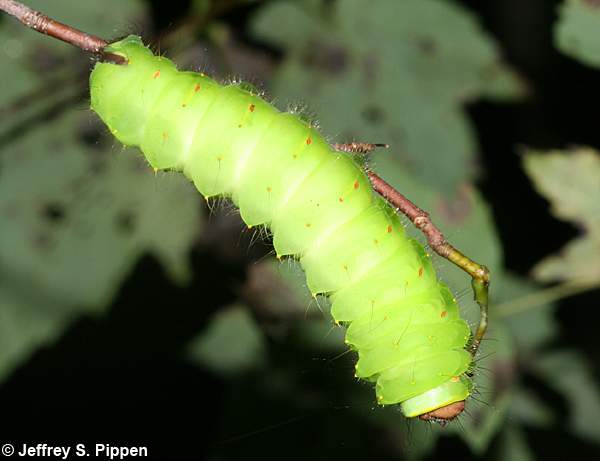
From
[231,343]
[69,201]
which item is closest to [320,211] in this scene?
[231,343]

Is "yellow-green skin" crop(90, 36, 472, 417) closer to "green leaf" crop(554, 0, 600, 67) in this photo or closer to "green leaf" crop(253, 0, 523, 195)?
"green leaf" crop(554, 0, 600, 67)

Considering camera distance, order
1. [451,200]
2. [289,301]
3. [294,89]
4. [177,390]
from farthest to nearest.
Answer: [294,89], [177,390], [451,200], [289,301]

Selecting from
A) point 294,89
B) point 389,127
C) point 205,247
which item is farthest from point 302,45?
point 205,247

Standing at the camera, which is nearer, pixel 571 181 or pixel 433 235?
pixel 433 235

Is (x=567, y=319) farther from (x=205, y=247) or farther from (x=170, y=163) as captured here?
(x=170, y=163)

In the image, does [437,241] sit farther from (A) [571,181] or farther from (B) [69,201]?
(B) [69,201]

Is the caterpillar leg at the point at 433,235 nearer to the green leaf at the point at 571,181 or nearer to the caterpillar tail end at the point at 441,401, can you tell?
the caterpillar tail end at the point at 441,401

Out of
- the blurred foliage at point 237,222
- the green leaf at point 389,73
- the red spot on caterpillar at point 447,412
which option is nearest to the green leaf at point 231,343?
the blurred foliage at point 237,222
